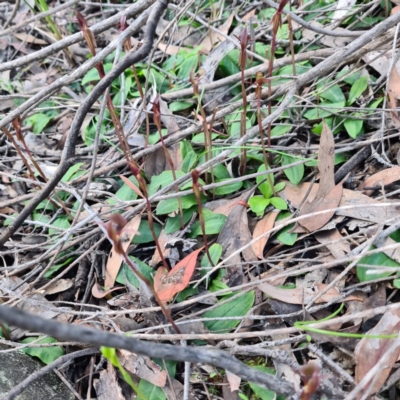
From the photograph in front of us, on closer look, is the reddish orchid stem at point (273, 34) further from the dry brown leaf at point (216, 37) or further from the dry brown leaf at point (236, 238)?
the dry brown leaf at point (216, 37)

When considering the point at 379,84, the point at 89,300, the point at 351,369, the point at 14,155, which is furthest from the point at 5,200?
the point at 379,84

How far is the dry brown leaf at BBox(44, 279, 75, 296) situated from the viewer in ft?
5.12

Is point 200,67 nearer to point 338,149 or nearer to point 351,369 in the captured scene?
point 338,149

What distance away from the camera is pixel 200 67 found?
7.14ft

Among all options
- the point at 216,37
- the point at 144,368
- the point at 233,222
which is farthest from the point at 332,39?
the point at 144,368

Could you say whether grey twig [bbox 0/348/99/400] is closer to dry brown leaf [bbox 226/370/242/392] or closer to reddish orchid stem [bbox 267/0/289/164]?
dry brown leaf [bbox 226/370/242/392]

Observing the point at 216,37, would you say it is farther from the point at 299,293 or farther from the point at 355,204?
the point at 299,293

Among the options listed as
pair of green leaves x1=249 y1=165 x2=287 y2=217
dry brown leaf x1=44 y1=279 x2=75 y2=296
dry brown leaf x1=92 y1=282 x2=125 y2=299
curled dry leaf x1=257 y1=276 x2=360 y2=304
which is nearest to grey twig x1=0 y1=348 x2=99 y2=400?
dry brown leaf x1=92 y1=282 x2=125 y2=299

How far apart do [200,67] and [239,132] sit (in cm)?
59

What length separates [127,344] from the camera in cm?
70

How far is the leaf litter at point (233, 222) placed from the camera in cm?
120

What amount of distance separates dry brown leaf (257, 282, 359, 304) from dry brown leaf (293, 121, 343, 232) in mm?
215

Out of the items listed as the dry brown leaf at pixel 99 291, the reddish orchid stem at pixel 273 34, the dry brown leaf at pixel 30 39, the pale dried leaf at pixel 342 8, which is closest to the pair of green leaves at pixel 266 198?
the reddish orchid stem at pixel 273 34

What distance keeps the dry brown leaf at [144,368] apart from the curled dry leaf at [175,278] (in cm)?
19
